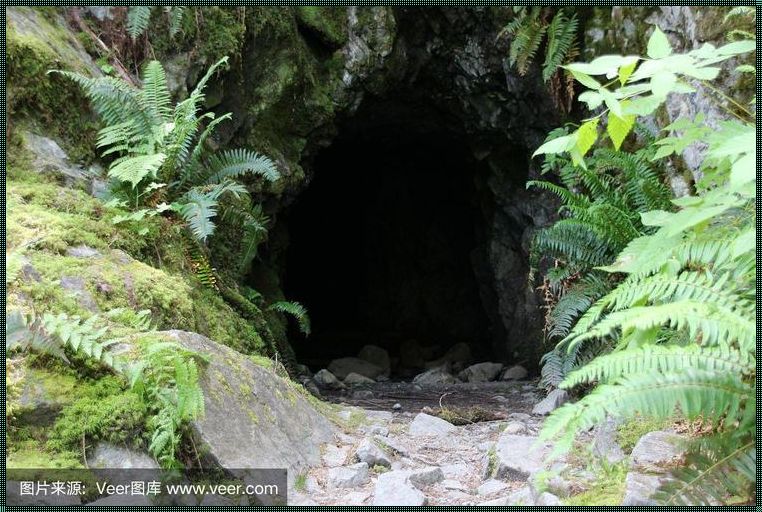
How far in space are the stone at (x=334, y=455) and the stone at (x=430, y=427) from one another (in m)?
0.69

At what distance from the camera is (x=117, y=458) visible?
236 cm

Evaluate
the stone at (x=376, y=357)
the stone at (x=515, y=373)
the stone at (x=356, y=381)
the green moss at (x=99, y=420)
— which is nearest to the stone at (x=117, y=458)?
the green moss at (x=99, y=420)

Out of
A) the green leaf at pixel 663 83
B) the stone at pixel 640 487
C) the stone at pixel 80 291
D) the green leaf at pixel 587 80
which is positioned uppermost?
the green leaf at pixel 587 80

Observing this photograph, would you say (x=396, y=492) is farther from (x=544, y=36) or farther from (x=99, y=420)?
(x=544, y=36)

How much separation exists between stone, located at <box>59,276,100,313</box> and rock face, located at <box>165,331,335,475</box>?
50cm

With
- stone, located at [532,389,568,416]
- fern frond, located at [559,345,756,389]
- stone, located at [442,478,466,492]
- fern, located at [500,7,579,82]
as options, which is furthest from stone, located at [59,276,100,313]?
fern, located at [500,7,579,82]

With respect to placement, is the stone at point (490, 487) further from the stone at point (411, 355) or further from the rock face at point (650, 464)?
the stone at point (411, 355)

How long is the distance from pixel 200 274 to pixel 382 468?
2257 mm

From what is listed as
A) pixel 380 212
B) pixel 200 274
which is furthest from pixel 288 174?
pixel 380 212

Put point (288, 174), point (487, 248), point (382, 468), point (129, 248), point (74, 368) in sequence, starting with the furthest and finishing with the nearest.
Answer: point (487, 248), point (288, 174), point (129, 248), point (382, 468), point (74, 368)

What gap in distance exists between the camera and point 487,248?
1069cm

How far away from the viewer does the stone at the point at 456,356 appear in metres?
11.3

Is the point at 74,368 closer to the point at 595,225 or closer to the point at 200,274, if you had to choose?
the point at 200,274

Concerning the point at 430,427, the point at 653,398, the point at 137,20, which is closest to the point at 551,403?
the point at 430,427
